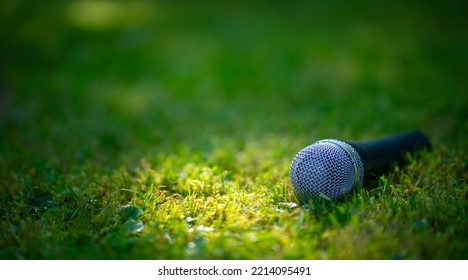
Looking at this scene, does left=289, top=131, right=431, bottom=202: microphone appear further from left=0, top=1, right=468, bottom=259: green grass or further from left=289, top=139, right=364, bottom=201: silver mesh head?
left=0, top=1, right=468, bottom=259: green grass

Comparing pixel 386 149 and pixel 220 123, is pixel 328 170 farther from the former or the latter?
pixel 220 123

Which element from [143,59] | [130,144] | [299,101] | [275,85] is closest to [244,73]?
[275,85]

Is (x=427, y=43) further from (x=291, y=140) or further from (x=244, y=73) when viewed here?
(x=291, y=140)

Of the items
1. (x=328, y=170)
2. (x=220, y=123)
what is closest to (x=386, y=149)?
(x=328, y=170)

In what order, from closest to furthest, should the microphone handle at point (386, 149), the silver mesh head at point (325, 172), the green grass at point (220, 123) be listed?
1. the green grass at point (220, 123)
2. the silver mesh head at point (325, 172)
3. the microphone handle at point (386, 149)

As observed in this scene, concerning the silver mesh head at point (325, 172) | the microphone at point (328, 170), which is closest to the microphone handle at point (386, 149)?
the microphone at point (328, 170)

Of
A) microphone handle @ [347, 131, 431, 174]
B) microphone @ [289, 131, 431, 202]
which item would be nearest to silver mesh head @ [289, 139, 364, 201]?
microphone @ [289, 131, 431, 202]

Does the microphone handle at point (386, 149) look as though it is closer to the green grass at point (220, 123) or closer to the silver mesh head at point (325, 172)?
the green grass at point (220, 123)
